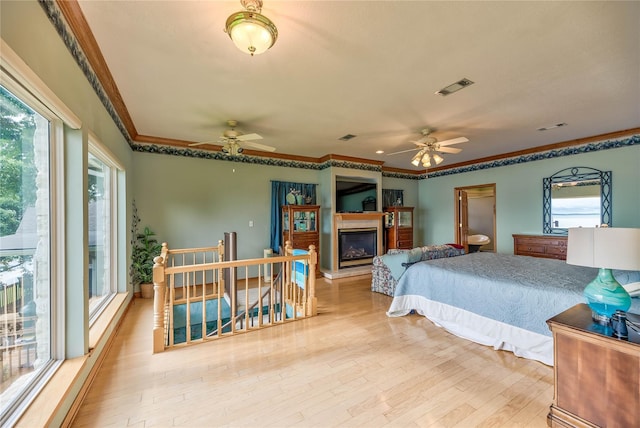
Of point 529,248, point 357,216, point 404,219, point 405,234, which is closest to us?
point 529,248

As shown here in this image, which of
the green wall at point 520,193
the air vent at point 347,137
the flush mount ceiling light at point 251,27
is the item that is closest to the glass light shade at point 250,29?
the flush mount ceiling light at point 251,27

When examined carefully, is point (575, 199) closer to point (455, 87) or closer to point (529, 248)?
point (529, 248)

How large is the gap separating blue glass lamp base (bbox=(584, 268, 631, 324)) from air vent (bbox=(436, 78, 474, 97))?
1951 millimetres

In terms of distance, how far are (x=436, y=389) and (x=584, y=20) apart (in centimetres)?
282

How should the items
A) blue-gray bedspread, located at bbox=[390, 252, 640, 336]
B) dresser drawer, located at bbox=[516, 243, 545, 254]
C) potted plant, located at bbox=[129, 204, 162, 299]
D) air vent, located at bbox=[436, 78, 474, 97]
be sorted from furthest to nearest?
dresser drawer, located at bbox=[516, 243, 545, 254]
potted plant, located at bbox=[129, 204, 162, 299]
air vent, located at bbox=[436, 78, 474, 97]
blue-gray bedspread, located at bbox=[390, 252, 640, 336]

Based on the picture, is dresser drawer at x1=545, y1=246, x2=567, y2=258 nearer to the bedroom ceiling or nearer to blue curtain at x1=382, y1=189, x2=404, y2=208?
the bedroom ceiling

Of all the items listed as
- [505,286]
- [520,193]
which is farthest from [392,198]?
[505,286]

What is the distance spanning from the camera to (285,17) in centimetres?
174

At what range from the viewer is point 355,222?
19.3ft

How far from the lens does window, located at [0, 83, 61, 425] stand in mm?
1359

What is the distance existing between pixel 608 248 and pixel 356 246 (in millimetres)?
4591

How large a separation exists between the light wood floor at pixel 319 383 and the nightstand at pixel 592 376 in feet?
0.76

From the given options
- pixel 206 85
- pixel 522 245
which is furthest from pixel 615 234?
pixel 522 245

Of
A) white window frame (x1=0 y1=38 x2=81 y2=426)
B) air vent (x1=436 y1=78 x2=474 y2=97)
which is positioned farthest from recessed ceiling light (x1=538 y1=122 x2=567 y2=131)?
white window frame (x1=0 y1=38 x2=81 y2=426)
